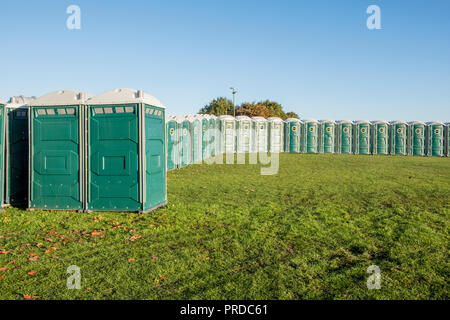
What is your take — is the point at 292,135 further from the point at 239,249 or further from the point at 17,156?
the point at 239,249

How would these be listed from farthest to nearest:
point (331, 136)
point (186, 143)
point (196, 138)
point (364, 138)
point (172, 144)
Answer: point (331, 136)
point (364, 138)
point (196, 138)
point (186, 143)
point (172, 144)

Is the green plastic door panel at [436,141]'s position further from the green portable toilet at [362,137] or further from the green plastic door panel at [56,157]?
the green plastic door panel at [56,157]

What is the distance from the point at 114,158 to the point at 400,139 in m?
24.5

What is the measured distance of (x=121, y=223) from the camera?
6.12 m

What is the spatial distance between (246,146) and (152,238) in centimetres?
2152

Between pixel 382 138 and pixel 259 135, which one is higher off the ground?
pixel 259 135

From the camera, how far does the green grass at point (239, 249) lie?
11.6ft

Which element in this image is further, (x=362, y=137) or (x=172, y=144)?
(x=362, y=137)

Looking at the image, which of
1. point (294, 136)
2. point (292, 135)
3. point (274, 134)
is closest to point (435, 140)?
point (294, 136)

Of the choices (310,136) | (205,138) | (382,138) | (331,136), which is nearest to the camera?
(205,138)

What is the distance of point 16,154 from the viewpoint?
781 cm

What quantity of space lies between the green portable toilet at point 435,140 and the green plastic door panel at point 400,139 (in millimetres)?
1621

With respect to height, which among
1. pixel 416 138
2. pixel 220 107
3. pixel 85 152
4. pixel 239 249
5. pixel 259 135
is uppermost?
pixel 220 107
